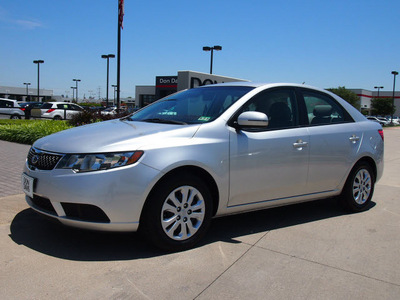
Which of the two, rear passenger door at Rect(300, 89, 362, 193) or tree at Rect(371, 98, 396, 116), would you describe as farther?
tree at Rect(371, 98, 396, 116)

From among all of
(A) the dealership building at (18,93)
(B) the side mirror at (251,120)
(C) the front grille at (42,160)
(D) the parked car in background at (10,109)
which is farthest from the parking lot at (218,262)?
(A) the dealership building at (18,93)

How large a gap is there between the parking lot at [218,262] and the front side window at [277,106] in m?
1.27

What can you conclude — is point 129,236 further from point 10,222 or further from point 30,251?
point 10,222

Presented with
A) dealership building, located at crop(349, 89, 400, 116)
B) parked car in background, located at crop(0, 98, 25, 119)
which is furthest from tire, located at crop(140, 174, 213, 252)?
dealership building, located at crop(349, 89, 400, 116)

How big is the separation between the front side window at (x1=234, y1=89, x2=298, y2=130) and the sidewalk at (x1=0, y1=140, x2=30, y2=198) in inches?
142

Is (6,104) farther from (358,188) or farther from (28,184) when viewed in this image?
(358,188)

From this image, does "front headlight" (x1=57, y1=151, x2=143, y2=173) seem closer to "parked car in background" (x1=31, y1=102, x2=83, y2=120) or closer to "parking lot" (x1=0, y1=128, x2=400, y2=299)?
"parking lot" (x1=0, y1=128, x2=400, y2=299)

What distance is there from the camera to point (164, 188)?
348 centimetres

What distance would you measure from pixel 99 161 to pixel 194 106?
4.90 ft

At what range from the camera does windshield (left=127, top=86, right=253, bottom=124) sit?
413 cm

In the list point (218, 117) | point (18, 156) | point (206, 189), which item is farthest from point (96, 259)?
point (18, 156)

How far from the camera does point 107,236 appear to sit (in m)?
4.09

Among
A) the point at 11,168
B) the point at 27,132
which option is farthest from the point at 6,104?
the point at 11,168

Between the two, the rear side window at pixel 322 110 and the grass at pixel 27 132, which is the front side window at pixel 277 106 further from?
the grass at pixel 27 132
